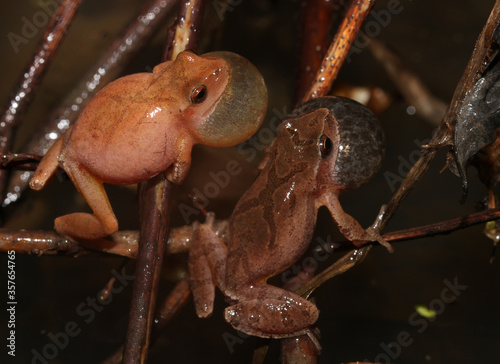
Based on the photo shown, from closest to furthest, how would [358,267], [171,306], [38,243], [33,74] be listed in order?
[38,243] → [171,306] → [33,74] → [358,267]

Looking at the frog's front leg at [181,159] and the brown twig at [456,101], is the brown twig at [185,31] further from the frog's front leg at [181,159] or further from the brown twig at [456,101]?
the brown twig at [456,101]

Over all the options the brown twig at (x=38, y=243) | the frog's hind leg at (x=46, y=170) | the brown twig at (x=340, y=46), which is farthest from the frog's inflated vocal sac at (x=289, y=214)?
the frog's hind leg at (x=46, y=170)

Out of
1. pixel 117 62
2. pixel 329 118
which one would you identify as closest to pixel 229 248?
pixel 329 118

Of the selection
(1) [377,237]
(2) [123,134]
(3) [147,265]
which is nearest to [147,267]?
(3) [147,265]

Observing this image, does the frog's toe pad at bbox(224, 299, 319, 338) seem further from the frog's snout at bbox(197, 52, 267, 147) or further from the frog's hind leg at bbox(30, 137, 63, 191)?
the frog's hind leg at bbox(30, 137, 63, 191)

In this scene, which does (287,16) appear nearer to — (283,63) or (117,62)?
(283,63)

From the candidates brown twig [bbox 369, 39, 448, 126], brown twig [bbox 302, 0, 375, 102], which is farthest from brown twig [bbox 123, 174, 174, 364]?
brown twig [bbox 369, 39, 448, 126]

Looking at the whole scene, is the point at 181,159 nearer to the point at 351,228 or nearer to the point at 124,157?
the point at 124,157
